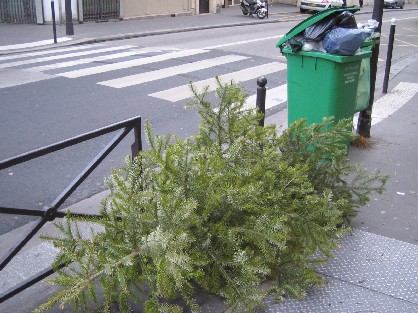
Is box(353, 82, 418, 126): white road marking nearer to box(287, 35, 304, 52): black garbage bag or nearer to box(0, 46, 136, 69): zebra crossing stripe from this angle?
box(287, 35, 304, 52): black garbage bag

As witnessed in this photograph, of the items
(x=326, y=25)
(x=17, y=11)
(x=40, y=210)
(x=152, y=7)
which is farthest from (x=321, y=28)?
(x=152, y=7)

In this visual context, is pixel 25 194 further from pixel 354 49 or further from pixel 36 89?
pixel 36 89

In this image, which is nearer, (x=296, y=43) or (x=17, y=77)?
(x=296, y=43)

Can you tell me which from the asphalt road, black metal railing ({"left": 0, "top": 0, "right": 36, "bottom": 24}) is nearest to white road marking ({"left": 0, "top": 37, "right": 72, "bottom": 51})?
the asphalt road

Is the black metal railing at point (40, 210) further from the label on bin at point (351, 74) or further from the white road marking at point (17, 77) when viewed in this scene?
the white road marking at point (17, 77)

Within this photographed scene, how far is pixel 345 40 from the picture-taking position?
5.21 m

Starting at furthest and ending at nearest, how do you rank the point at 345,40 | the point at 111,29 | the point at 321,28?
1. the point at 111,29
2. the point at 321,28
3. the point at 345,40

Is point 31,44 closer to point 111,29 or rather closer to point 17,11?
point 111,29

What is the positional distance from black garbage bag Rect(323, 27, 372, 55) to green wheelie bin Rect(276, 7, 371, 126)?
61 millimetres

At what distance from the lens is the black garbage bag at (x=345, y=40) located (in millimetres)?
5191

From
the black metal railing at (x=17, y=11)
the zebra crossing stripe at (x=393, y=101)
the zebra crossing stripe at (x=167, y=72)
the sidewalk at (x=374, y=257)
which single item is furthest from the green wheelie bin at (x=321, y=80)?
the black metal railing at (x=17, y=11)

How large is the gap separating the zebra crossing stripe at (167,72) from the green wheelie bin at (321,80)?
5.08 metres

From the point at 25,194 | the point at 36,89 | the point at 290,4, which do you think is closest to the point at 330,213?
the point at 25,194

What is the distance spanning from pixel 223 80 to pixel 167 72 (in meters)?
1.26
